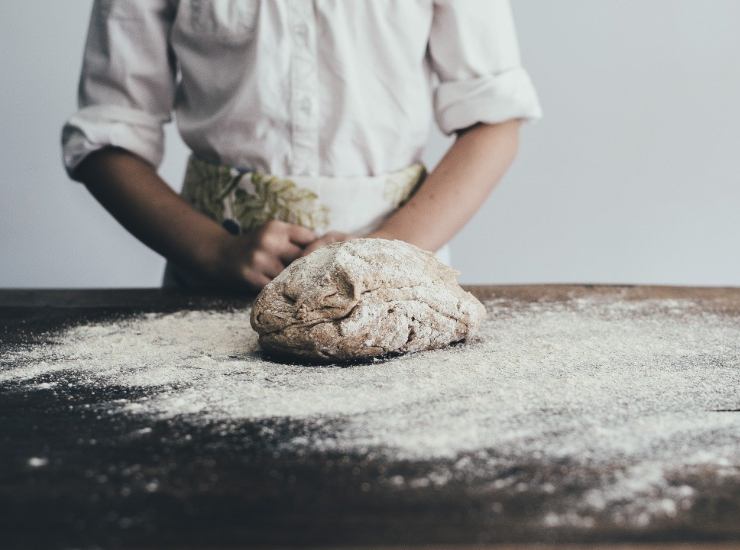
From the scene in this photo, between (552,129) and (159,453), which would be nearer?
(159,453)

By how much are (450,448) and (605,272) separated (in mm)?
1935

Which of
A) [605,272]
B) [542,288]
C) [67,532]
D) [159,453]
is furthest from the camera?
[605,272]

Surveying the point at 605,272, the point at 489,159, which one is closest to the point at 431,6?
the point at 489,159

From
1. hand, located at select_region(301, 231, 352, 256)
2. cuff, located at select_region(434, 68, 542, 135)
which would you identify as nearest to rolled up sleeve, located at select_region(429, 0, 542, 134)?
cuff, located at select_region(434, 68, 542, 135)

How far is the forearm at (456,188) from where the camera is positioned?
1.16 metres

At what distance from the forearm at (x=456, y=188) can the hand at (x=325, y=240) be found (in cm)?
5

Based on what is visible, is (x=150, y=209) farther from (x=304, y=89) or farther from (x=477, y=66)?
(x=477, y=66)

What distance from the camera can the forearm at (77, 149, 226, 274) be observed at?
1.18 meters

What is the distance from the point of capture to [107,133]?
1.27 m

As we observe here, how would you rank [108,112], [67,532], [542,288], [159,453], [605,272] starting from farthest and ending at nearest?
[605,272] → [108,112] → [542,288] → [159,453] → [67,532]

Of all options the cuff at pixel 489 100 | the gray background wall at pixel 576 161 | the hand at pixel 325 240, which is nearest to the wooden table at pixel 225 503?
the hand at pixel 325 240

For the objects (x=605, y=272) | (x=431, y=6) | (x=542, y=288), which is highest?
(x=431, y=6)

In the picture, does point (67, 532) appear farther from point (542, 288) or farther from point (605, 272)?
point (605, 272)

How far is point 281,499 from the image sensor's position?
464 mm
